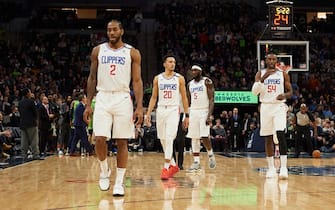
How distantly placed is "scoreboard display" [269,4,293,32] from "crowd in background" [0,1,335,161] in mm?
3218

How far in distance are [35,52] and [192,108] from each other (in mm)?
16985

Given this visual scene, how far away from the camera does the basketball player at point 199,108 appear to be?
35.0 ft

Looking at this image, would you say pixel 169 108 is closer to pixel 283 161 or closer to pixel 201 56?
pixel 283 161

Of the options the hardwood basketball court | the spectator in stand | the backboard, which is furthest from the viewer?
the backboard

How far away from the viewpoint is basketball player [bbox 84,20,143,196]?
6648 mm

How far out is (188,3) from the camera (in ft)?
102

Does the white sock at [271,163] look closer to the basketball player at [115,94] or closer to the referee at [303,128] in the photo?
the basketball player at [115,94]

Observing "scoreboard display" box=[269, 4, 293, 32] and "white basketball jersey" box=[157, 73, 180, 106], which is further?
"scoreboard display" box=[269, 4, 293, 32]

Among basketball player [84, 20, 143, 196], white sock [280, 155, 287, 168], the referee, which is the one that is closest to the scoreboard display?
the referee

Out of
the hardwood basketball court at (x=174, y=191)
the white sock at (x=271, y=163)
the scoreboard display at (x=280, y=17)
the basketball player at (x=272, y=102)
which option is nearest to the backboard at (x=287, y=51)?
the scoreboard display at (x=280, y=17)

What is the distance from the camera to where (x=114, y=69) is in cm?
671

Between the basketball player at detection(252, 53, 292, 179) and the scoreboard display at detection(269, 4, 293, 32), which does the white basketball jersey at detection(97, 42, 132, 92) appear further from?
the scoreboard display at detection(269, 4, 293, 32)

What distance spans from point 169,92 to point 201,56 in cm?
1786

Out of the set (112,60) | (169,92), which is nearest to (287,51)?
(169,92)
